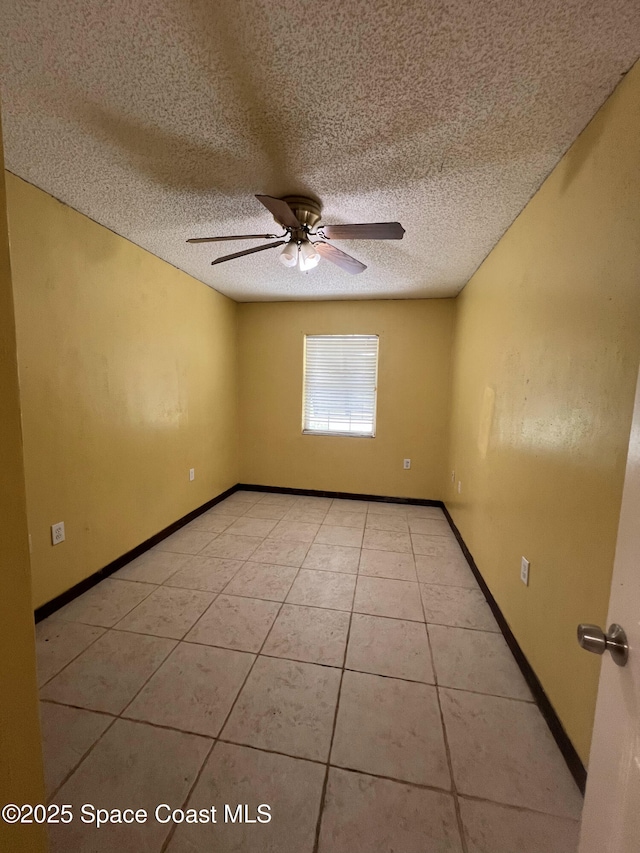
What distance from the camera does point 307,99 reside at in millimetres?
1128

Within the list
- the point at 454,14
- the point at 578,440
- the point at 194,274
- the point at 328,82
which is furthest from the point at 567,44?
the point at 194,274

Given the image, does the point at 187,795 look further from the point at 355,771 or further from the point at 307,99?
the point at 307,99

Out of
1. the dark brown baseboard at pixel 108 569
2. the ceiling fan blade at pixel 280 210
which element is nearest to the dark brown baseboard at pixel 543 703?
the ceiling fan blade at pixel 280 210

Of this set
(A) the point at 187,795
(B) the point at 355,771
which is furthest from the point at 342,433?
(A) the point at 187,795

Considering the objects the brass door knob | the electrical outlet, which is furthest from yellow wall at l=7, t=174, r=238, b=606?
the brass door knob

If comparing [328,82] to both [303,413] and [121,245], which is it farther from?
[303,413]

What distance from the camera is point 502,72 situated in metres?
1.01

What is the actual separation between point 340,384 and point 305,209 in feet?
7.44

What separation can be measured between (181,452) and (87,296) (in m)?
1.46

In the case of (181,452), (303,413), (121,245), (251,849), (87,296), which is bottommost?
(251,849)

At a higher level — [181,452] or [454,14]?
[454,14]

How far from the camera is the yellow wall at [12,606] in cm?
58

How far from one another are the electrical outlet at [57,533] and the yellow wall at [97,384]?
0.10 ft

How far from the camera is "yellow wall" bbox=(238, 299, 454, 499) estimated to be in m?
3.62
